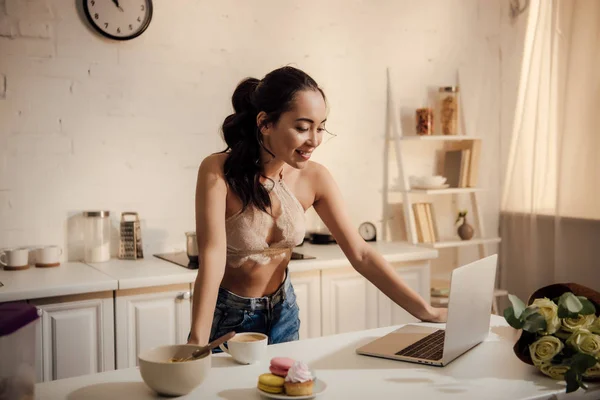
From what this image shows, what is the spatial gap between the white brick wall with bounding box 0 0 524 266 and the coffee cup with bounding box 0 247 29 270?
124 mm

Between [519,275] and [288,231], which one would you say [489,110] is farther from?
[288,231]

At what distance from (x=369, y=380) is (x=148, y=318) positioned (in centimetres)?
147

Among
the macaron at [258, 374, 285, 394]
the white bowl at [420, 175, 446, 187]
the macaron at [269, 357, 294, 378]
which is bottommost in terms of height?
the macaron at [258, 374, 285, 394]

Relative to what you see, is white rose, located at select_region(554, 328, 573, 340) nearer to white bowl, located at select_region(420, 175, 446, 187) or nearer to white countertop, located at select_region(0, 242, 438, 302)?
white countertop, located at select_region(0, 242, 438, 302)

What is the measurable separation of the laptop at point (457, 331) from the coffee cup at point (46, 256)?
1768mm

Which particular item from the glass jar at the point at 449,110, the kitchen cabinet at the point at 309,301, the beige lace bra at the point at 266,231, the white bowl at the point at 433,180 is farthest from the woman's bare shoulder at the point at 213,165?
the glass jar at the point at 449,110

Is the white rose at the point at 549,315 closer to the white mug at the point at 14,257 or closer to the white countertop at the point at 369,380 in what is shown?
the white countertop at the point at 369,380

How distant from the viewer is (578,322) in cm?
149

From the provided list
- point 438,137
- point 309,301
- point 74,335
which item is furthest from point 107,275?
point 438,137

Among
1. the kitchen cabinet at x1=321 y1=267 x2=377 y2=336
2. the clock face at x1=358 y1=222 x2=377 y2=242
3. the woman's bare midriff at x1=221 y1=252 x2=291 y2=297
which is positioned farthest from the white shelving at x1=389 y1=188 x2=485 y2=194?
the woman's bare midriff at x1=221 y1=252 x2=291 y2=297

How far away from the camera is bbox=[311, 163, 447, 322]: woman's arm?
1975 millimetres

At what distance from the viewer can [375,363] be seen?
1.60 metres

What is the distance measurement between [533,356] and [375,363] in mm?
367

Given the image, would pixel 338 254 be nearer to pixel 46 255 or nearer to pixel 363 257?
pixel 363 257
